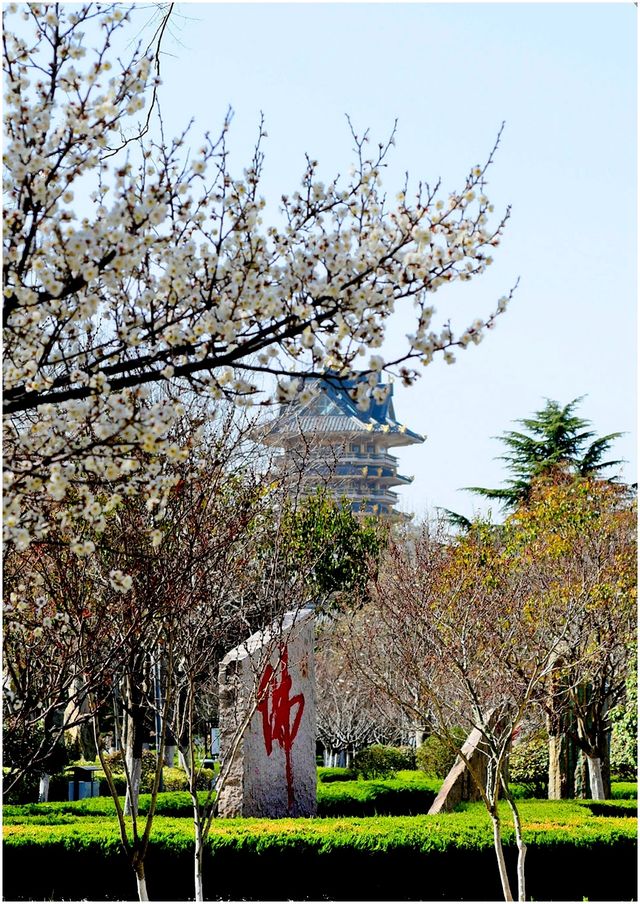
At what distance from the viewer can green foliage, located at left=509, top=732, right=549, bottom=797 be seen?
10615 mm

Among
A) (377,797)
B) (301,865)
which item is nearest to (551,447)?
(377,797)

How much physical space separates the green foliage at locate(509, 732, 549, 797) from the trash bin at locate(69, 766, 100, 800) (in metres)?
4.00

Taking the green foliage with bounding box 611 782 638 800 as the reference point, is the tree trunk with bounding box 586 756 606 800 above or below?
above

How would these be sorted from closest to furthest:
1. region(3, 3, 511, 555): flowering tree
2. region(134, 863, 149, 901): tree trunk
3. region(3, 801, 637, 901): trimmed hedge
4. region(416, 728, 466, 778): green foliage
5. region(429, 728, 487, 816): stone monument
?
region(3, 3, 511, 555): flowering tree, region(134, 863, 149, 901): tree trunk, region(3, 801, 637, 901): trimmed hedge, region(429, 728, 487, 816): stone monument, region(416, 728, 466, 778): green foliage

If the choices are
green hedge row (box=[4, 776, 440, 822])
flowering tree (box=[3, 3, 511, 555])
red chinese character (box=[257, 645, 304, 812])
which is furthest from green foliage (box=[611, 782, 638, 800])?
flowering tree (box=[3, 3, 511, 555])

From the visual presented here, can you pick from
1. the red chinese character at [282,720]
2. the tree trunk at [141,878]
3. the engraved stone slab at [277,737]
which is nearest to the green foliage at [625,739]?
the engraved stone slab at [277,737]

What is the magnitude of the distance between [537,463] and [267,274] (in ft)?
45.6

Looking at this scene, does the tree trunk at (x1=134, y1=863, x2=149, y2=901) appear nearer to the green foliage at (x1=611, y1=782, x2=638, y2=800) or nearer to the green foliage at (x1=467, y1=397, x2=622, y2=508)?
the green foliage at (x1=611, y1=782, x2=638, y2=800)

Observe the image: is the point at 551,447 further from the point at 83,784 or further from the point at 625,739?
the point at 83,784

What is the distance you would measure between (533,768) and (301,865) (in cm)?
561

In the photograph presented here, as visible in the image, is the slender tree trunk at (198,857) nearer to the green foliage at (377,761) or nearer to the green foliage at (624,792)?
the green foliage at (624,792)

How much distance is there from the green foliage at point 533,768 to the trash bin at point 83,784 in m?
4.00

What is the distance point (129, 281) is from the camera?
2080 mm

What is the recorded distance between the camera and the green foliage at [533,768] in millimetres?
10615
